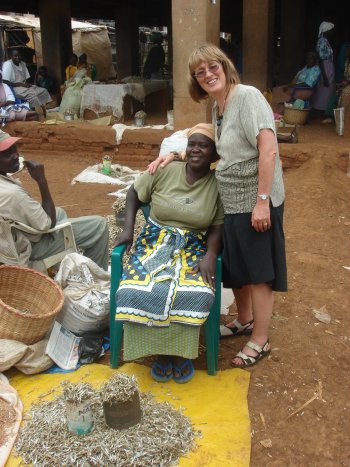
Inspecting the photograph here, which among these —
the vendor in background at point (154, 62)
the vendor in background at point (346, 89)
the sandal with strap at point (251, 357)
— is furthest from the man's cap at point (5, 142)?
the vendor in background at point (154, 62)

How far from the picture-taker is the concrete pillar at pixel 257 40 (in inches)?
325

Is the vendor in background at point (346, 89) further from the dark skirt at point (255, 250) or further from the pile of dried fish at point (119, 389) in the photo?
the pile of dried fish at point (119, 389)

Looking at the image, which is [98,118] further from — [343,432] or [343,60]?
[343,432]

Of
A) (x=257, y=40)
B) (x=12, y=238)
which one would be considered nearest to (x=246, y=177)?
(x=12, y=238)

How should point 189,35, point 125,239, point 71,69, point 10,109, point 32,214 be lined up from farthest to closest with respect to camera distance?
point 71,69
point 10,109
point 189,35
point 32,214
point 125,239

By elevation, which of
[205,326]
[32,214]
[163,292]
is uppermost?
[32,214]

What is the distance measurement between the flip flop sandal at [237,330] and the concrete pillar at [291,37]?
8.63 metres

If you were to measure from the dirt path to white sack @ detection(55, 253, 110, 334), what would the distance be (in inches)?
26.1

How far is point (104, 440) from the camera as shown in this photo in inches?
88.6

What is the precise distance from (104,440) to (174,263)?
951 mm

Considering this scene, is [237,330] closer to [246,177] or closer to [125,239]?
[125,239]

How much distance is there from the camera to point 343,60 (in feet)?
31.1

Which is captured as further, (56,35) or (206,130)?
(56,35)

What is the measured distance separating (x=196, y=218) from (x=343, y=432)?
1.28 m
